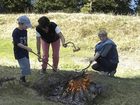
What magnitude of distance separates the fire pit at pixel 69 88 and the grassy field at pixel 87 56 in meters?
0.21

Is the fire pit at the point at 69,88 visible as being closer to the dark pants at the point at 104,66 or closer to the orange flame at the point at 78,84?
the orange flame at the point at 78,84

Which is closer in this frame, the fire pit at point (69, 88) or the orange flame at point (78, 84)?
the fire pit at point (69, 88)

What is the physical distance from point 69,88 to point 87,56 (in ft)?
30.1

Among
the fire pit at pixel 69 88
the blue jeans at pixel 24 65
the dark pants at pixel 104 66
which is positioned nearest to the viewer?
the fire pit at pixel 69 88

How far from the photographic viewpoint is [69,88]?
32.9 ft

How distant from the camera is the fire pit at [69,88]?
9875 millimetres

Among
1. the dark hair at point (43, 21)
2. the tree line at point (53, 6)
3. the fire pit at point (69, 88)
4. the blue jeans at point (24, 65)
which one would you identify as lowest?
the tree line at point (53, 6)

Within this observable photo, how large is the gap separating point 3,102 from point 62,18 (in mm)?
17405

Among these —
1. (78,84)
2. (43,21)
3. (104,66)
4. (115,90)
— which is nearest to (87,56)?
(104,66)

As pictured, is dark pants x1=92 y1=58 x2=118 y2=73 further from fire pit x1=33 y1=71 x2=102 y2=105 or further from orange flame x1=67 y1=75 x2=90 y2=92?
orange flame x1=67 y1=75 x2=90 y2=92

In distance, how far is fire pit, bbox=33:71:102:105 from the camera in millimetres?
9875

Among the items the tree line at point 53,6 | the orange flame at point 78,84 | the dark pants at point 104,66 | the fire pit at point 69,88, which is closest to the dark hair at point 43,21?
the fire pit at point 69,88

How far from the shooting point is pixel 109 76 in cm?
1167

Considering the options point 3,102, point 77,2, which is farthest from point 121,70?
point 77,2
